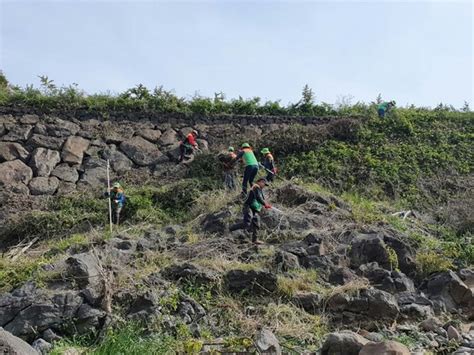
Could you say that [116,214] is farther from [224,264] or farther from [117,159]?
[224,264]

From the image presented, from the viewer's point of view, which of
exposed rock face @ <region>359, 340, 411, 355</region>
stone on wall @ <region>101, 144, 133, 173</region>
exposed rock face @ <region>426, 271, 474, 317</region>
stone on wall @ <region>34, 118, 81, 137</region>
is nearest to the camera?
exposed rock face @ <region>359, 340, 411, 355</region>

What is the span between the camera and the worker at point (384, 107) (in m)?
19.4

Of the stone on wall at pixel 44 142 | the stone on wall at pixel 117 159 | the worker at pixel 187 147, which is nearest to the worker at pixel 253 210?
the worker at pixel 187 147

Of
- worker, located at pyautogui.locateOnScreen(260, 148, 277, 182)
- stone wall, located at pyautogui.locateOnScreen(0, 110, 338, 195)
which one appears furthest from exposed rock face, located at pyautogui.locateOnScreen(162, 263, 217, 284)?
stone wall, located at pyautogui.locateOnScreen(0, 110, 338, 195)

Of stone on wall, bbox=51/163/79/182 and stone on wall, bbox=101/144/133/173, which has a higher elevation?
stone on wall, bbox=101/144/133/173

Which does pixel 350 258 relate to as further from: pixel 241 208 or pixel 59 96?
pixel 59 96

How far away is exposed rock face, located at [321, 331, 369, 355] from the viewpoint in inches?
258

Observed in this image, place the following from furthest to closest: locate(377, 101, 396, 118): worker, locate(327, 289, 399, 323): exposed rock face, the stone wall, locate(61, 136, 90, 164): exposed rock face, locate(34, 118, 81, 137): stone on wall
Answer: locate(377, 101, 396, 118): worker → locate(34, 118, 81, 137): stone on wall → locate(61, 136, 90, 164): exposed rock face → the stone wall → locate(327, 289, 399, 323): exposed rock face

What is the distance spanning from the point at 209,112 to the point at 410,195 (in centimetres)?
709

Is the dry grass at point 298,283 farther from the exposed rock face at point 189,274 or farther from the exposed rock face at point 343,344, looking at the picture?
the exposed rock face at point 343,344

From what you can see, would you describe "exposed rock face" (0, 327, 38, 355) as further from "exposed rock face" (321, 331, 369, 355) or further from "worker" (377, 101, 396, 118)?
"worker" (377, 101, 396, 118)

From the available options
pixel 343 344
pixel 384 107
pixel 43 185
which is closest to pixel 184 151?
pixel 43 185

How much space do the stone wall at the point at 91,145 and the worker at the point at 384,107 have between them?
3.40m

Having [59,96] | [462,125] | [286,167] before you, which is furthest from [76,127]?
[462,125]
